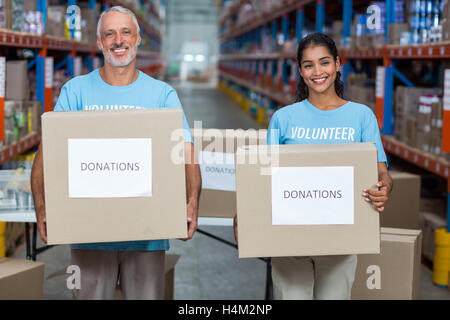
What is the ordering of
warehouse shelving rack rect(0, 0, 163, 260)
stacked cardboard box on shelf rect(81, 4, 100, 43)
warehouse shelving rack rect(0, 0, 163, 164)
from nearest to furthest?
warehouse shelving rack rect(0, 0, 163, 260), warehouse shelving rack rect(0, 0, 163, 164), stacked cardboard box on shelf rect(81, 4, 100, 43)

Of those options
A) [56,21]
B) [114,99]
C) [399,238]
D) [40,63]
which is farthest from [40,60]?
[399,238]

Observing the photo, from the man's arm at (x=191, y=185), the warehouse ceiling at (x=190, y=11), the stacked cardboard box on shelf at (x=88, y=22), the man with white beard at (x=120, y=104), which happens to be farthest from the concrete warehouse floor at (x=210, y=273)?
the warehouse ceiling at (x=190, y=11)

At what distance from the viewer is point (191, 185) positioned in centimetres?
212

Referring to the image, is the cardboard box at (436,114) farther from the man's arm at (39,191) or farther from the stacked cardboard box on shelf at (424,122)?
A: the man's arm at (39,191)

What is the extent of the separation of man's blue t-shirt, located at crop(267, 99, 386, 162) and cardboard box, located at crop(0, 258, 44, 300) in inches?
48.8

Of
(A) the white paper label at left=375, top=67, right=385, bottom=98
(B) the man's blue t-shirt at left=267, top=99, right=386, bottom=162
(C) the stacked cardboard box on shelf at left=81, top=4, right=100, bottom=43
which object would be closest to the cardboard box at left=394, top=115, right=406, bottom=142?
(A) the white paper label at left=375, top=67, right=385, bottom=98

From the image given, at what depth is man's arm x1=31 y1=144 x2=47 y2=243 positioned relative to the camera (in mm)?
2025

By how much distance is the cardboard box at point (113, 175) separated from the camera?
6.12 ft

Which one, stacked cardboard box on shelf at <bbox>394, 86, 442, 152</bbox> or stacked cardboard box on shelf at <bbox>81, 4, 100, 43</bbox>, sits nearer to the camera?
stacked cardboard box on shelf at <bbox>394, 86, 442, 152</bbox>

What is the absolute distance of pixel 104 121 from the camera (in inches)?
73.4

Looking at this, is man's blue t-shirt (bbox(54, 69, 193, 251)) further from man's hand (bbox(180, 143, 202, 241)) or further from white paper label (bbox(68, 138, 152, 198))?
white paper label (bbox(68, 138, 152, 198))

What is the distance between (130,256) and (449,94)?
2.52 metres

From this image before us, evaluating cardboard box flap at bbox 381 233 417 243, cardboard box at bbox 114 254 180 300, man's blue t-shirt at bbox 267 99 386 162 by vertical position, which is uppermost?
man's blue t-shirt at bbox 267 99 386 162
